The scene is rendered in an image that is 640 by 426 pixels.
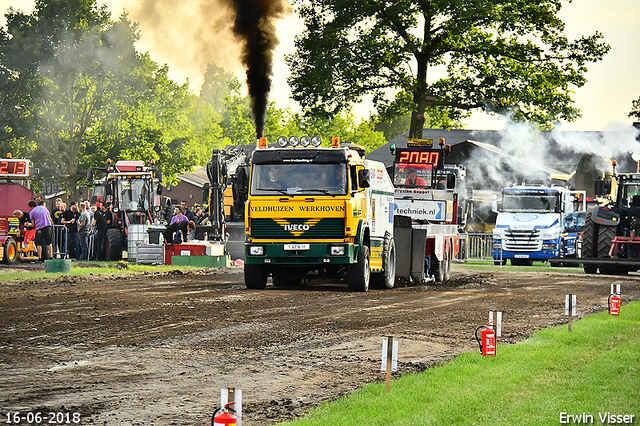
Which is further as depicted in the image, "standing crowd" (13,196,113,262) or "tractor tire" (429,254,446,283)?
"standing crowd" (13,196,113,262)

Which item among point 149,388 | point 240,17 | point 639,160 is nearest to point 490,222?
point 639,160

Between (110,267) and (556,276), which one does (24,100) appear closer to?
(110,267)

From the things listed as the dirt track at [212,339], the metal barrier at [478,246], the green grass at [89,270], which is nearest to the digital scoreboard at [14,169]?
the green grass at [89,270]

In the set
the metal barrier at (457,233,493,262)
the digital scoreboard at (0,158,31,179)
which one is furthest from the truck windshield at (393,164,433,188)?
the metal barrier at (457,233,493,262)

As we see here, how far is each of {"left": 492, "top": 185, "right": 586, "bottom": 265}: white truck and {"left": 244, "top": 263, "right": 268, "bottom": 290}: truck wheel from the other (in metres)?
19.0

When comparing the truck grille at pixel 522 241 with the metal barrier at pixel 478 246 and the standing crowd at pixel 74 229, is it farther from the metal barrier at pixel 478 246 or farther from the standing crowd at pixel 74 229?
the standing crowd at pixel 74 229

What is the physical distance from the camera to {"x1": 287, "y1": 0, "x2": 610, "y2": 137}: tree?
138 ft

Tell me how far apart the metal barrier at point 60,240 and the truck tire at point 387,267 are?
13.0 m

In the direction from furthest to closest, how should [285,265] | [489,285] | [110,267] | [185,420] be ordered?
[110,267], [489,285], [285,265], [185,420]

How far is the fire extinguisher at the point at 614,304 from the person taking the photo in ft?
56.5

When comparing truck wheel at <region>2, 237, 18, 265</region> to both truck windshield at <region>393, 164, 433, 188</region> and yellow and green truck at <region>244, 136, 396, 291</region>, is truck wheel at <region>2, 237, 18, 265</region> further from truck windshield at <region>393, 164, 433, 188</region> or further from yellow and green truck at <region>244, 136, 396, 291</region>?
yellow and green truck at <region>244, 136, 396, 291</region>

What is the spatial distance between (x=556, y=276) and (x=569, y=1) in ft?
53.4

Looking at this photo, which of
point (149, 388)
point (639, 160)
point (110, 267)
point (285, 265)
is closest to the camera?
point (149, 388)

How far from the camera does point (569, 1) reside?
4400 centimetres
